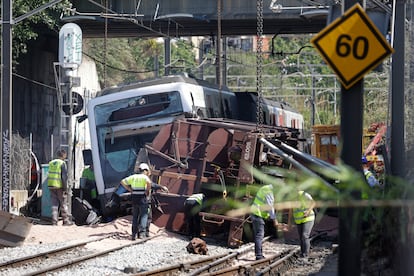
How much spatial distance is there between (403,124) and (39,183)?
16.3 meters

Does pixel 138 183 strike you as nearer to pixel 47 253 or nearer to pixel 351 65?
pixel 47 253

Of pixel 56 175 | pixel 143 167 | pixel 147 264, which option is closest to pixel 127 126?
pixel 56 175

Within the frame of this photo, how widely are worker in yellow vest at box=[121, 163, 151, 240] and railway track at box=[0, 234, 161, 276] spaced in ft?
0.98

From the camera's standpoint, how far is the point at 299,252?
1702 centimetres

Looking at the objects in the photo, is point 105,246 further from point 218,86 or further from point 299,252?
point 218,86

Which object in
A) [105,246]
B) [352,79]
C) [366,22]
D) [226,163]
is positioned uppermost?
[366,22]

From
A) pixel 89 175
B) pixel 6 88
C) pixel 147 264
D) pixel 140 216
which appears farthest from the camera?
pixel 89 175

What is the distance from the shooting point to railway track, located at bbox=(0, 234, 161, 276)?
14.6 meters

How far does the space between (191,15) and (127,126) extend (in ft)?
30.6

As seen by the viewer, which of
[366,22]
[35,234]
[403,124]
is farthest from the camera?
[35,234]

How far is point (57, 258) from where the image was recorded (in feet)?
Answer: 53.3

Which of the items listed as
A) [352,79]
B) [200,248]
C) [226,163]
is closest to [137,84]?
[226,163]

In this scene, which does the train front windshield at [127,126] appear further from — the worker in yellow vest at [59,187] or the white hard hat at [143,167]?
the white hard hat at [143,167]

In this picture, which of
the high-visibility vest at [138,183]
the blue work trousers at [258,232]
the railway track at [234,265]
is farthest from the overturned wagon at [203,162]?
the blue work trousers at [258,232]
